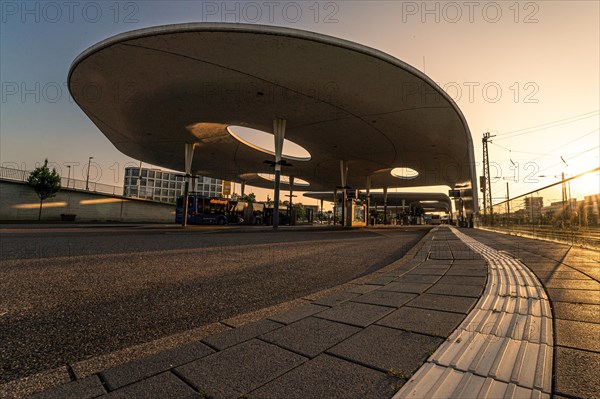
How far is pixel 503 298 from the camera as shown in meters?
2.81

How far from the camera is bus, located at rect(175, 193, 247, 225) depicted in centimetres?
3089

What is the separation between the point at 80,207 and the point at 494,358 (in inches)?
1526

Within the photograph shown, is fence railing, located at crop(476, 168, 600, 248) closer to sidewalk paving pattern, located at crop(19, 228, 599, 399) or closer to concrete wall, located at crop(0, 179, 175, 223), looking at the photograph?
sidewalk paving pattern, located at crop(19, 228, 599, 399)

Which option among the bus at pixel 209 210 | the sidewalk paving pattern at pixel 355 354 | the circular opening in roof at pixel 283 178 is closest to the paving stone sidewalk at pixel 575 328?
the sidewalk paving pattern at pixel 355 354

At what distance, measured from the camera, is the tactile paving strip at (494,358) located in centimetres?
129

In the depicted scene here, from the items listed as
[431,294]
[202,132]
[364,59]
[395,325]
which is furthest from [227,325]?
[202,132]

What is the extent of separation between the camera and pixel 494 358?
1.58m

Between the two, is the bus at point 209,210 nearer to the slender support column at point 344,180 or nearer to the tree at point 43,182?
the tree at point 43,182

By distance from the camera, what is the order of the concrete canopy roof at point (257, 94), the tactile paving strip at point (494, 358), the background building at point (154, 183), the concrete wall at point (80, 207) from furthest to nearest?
the background building at point (154, 183) < the concrete wall at point (80, 207) < the concrete canopy roof at point (257, 94) < the tactile paving strip at point (494, 358)

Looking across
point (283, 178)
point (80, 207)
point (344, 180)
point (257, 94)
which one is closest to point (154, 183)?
point (283, 178)

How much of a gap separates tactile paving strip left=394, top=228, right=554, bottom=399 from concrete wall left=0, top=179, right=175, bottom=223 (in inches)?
1402

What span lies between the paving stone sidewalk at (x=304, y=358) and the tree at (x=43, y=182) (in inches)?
1353

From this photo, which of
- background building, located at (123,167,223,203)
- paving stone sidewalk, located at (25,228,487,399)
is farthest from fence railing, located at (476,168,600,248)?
background building, located at (123,167,223,203)

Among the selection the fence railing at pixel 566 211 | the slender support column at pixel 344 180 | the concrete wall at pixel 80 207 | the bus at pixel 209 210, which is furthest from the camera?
the slender support column at pixel 344 180
